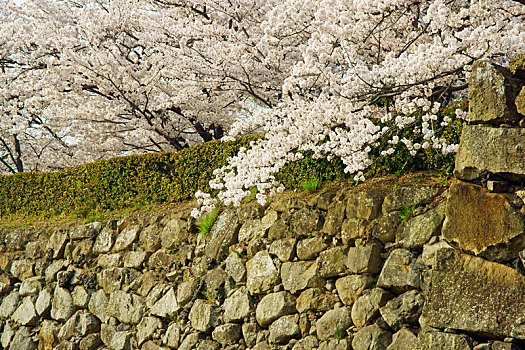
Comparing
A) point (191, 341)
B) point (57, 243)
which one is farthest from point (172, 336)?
Result: point (57, 243)

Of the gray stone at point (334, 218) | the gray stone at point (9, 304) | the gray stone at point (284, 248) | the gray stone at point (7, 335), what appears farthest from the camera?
the gray stone at point (9, 304)

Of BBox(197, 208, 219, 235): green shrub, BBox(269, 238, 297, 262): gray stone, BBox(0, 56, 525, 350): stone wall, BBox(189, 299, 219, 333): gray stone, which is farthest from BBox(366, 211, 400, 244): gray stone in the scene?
BBox(197, 208, 219, 235): green shrub

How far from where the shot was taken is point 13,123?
11414 mm

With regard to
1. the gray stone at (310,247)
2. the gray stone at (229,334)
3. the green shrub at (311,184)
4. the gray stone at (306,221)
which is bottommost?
the gray stone at (229,334)

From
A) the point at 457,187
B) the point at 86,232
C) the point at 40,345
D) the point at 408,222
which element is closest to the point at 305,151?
the point at 408,222

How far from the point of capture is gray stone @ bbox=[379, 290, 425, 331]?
4.23 metres

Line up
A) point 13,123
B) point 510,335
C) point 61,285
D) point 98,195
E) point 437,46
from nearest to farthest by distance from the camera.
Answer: point 510,335
point 437,46
point 61,285
point 98,195
point 13,123

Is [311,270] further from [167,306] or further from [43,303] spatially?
[43,303]

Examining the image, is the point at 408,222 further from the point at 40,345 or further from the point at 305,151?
the point at 40,345

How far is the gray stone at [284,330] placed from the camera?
5234 mm

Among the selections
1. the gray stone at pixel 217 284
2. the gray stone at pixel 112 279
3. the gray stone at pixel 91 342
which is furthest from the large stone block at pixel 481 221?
the gray stone at pixel 91 342

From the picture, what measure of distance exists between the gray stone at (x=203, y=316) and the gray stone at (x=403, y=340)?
2413mm

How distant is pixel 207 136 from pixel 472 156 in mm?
6202

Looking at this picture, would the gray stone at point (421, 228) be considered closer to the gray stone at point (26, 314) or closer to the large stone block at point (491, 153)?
the large stone block at point (491, 153)
